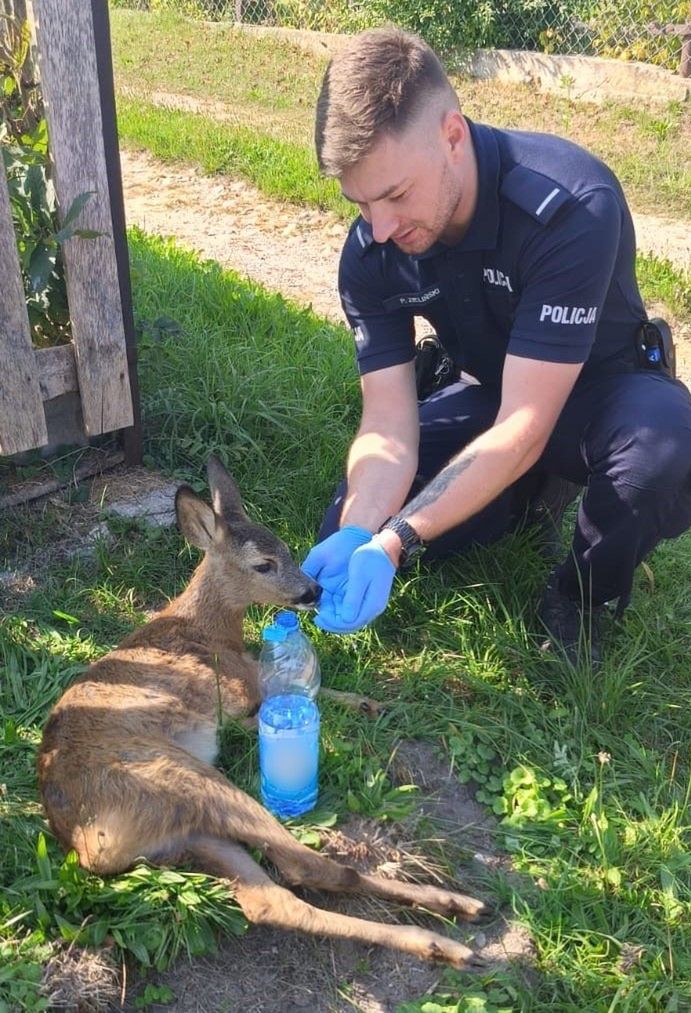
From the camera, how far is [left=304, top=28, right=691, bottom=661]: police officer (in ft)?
9.69

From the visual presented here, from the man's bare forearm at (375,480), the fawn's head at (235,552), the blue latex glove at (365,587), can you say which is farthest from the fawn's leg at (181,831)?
the man's bare forearm at (375,480)

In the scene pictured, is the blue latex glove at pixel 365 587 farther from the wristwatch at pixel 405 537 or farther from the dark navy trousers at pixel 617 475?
the dark navy trousers at pixel 617 475

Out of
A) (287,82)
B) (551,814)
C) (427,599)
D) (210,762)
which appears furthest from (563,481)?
(287,82)

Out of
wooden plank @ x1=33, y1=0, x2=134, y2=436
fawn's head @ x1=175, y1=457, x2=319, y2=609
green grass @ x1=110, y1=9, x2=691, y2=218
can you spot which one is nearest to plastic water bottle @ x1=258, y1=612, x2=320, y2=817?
fawn's head @ x1=175, y1=457, x2=319, y2=609

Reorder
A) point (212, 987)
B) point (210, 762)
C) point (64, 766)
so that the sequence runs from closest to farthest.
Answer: point (212, 987)
point (64, 766)
point (210, 762)

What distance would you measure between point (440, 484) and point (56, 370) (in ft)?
5.47

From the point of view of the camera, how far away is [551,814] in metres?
2.81

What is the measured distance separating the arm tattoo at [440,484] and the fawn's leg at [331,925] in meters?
1.19

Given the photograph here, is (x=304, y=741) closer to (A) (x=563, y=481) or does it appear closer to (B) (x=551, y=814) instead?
(B) (x=551, y=814)

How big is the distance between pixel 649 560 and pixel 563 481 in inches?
19.2

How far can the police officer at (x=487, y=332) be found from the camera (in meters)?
2.95

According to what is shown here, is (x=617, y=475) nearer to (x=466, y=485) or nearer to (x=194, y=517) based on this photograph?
(x=466, y=485)

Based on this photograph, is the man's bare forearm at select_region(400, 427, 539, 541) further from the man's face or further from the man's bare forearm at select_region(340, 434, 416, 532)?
the man's face

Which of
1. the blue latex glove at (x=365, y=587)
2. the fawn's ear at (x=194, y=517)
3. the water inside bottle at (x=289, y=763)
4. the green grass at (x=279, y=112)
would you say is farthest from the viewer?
the green grass at (x=279, y=112)
